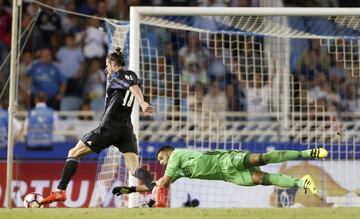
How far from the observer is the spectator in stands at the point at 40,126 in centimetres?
1894

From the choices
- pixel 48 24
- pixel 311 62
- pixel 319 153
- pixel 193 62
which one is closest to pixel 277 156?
pixel 319 153

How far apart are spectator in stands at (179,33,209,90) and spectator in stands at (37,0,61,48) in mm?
2771

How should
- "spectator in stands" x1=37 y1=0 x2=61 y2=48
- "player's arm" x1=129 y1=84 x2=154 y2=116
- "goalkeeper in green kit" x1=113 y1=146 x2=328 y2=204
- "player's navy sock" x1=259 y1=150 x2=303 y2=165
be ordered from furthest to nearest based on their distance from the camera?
"spectator in stands" x1=37 y1=0 x2=61 y2=48
"goalkeeper in green kit" x1=113 y1=146 x2=328 y2=204
"player's navy sock" x1=259 y1=150 x2=303 y2=165
"player's arm" x1=129 y1=84 x2=154 y2=116

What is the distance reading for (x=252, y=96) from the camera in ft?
62.8

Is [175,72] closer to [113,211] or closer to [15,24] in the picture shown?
[15,24]

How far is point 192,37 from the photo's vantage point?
19109 mm

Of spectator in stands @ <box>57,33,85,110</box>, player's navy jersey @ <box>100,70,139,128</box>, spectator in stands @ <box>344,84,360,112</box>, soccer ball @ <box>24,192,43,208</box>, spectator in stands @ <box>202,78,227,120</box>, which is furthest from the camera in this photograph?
spectator in stands @ <box>57,33,85,110</box>

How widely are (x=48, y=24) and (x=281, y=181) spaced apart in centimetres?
930

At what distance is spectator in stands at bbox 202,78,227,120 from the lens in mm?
19531

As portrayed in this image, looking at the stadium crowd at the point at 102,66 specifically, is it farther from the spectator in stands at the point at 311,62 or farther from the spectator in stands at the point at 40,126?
the spectator in stands at the point at 40,126

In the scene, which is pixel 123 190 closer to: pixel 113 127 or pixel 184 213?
pixel 113 127

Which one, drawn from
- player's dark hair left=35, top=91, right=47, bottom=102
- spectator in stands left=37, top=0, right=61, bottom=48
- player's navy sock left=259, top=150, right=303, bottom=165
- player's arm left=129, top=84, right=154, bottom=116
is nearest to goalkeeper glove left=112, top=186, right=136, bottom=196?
player's arm left=129, top=84, right=154, bottom=116

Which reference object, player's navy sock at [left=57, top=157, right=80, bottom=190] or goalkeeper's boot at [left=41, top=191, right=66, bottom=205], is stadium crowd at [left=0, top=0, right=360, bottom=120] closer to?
player's navy sock at [left=57, top=157, right=80, bottom=190]

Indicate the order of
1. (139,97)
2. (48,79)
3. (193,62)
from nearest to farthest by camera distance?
(139,97)
(193,62)
(48,79)
